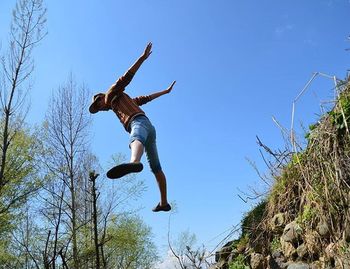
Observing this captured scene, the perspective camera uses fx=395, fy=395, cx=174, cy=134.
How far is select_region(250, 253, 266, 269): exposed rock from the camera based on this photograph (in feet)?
16.2

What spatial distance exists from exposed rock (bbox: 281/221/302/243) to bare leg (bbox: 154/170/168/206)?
1.67 meters

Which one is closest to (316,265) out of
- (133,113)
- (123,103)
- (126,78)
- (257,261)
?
(257,261)

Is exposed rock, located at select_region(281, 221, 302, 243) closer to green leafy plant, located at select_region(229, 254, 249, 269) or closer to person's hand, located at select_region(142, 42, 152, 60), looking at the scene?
green leafy plant, located at select_region(229, 254, 249, 269)

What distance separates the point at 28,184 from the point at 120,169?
1284cm

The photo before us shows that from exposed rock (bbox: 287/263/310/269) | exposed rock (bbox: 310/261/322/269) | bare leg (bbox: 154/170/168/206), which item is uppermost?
bare leg (bbox: 154/170/168/206)

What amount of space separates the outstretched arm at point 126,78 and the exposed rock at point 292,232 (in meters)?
2.58

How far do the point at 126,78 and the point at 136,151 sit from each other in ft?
2.87

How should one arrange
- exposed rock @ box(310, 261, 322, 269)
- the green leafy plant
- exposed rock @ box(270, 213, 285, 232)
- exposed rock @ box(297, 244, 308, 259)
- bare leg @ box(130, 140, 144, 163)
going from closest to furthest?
bare leg @ box(130, 140, 144, 163)
exposed rock @ box(310, 261, 322, 269)
exposed rock @ box(297, 244, 308, 259)
exposed rock @ box(270, 213, 285, 232)
the green leafy plant

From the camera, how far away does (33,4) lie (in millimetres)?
12609

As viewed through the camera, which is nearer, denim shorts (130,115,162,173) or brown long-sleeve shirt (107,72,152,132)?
denim shorts (130,115,162,173)

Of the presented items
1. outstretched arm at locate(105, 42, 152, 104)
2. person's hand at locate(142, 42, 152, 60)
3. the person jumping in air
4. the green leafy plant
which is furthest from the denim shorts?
the green leafy plant

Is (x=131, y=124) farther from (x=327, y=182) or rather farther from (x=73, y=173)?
(x=73, y=173)

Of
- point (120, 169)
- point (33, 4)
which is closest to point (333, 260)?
point (120, 169)

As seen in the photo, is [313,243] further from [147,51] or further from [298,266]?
[147,51]
